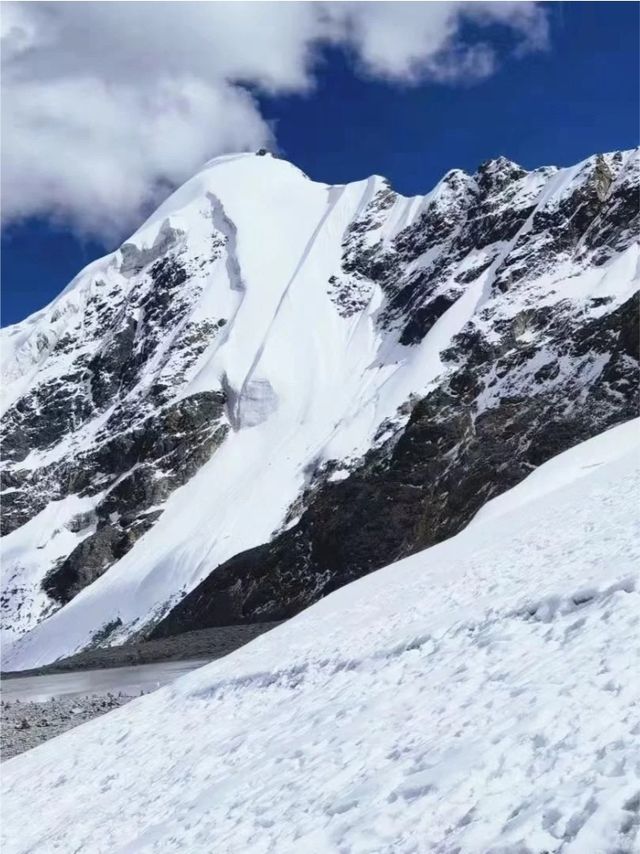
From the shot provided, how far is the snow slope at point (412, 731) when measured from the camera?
713cm

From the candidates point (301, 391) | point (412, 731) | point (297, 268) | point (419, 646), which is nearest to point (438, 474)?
point (419, 646)

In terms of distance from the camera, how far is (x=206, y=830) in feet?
33.0

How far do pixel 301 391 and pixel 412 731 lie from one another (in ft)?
428

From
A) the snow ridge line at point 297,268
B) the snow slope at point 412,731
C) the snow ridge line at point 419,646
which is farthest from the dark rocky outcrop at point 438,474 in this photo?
the snow ridge line at point 297,268

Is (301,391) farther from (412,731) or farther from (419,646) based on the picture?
(412,731)

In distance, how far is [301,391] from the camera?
139875 mm

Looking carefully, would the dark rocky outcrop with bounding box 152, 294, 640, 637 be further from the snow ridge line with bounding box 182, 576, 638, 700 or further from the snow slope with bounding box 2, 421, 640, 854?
the snow ridge line with bounding box 182, 576, 638, 700

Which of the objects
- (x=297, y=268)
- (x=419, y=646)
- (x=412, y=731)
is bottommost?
(x=412, y=731)

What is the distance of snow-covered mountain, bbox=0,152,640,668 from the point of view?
7569 cm

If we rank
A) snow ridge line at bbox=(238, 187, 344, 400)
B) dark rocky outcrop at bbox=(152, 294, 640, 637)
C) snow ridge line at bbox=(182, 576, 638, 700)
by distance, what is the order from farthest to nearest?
snow ridge line at bbox=(238, 187, 344, 400)
dark rocky outcrop at bbox=(152, 294, 640, 637)
snow ridge line at bbox=(182, 576, 638, 700)

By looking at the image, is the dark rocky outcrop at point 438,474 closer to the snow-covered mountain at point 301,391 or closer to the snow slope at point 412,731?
the snow-covered mountain at point 301,391

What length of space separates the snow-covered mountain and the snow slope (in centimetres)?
4745

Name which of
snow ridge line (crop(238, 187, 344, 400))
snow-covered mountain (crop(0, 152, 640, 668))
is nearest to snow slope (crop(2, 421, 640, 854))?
snow-covered mountain (crop(0, 152, 640, 668))

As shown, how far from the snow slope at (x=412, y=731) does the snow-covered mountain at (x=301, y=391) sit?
1868 inches
